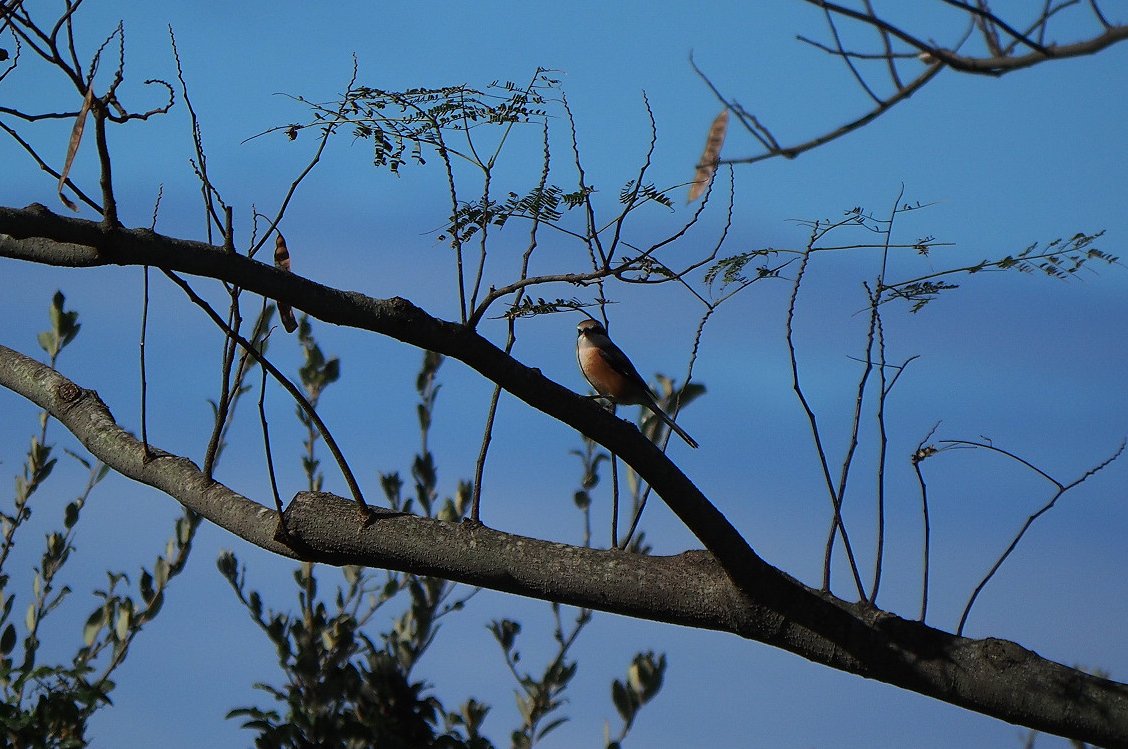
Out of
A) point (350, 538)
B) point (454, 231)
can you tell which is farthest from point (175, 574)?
point (454, 231)

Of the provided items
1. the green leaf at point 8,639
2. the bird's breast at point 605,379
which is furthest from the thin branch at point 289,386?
the green leaf at point 8,639

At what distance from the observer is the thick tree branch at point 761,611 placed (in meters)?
3.35

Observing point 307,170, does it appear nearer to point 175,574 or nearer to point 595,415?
point 595,415

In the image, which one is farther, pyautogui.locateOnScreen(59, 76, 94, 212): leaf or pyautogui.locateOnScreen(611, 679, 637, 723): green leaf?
pyautogui.locateOnScreen(611, 679, 637, 723): green leaf

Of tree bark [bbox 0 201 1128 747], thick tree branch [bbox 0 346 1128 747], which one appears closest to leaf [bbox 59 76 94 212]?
tree bark [bbox 0 201 1128 747]

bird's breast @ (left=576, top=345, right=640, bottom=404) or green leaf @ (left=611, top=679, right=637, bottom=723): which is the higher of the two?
bird's breast @ (left=576, top=345, right=640, bottom=404)

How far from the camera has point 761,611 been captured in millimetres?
3438

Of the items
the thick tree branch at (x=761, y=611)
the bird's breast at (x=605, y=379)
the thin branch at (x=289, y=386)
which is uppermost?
the bird's breast at (x=605, y=379)

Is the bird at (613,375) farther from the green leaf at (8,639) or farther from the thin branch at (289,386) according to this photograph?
the green leaf at (8,639)

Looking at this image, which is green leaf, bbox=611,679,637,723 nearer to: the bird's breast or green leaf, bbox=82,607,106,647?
the bird's breast

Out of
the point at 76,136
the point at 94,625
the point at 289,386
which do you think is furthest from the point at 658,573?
the point at 94,625

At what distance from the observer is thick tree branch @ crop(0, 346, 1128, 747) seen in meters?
3.35

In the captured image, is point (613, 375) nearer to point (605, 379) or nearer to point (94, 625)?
point (605, 379)

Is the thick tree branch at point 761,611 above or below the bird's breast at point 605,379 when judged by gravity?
below
